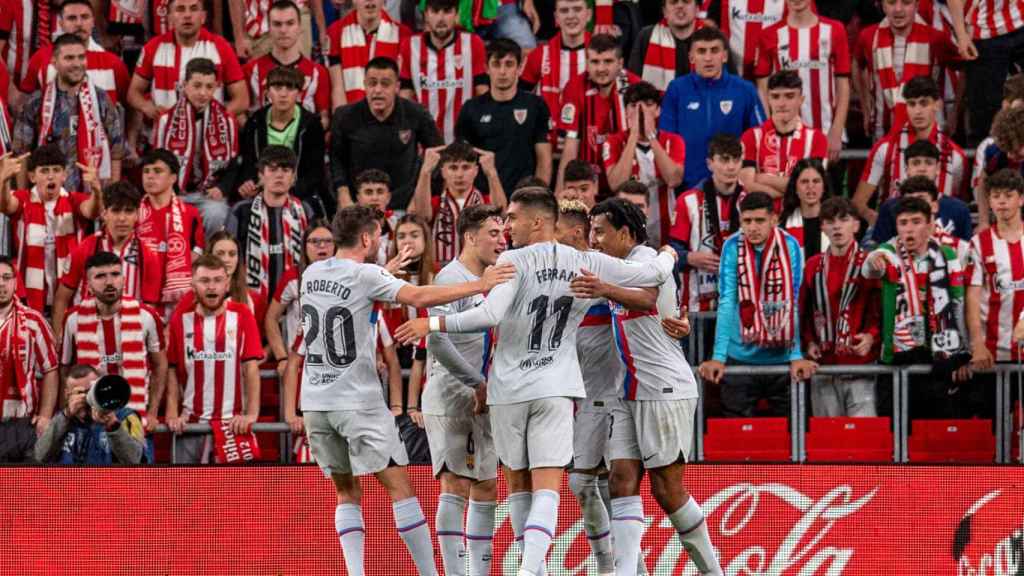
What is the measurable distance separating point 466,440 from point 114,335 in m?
3.95

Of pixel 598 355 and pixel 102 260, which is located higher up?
pixel 102 260

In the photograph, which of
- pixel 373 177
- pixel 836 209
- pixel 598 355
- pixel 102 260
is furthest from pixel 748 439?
pixel 102 260

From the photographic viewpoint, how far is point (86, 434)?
13.7 metres

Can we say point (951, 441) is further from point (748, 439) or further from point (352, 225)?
point (352, 225)

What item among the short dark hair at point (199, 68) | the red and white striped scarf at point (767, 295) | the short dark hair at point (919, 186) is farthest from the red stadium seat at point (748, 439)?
the short dark hair at point (199, 68)

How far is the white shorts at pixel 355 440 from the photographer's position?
37.7ft

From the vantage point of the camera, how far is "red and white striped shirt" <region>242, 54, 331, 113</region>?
57.5 feet

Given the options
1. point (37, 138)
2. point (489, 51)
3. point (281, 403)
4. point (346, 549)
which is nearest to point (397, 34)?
point (489, 51)

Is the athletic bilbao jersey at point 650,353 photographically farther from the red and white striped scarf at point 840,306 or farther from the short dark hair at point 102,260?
the short dark hair at point 102,260

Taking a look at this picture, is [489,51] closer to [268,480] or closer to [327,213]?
[327,213]

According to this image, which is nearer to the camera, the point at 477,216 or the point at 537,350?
the point at 537,350

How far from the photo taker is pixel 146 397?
47.5ft

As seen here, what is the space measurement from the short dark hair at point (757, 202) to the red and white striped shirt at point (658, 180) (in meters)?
1.58

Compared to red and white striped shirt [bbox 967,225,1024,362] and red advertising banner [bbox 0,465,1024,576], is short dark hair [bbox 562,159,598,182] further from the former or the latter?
red advertising banner [bbox 0,465,1024,576]
